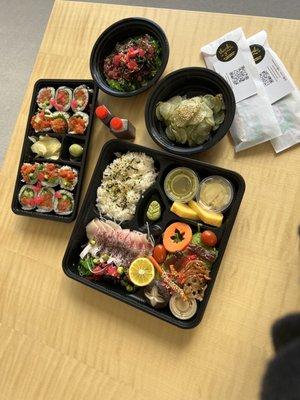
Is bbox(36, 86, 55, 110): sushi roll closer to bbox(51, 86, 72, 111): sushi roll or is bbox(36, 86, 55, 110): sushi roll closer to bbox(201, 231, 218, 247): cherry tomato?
bbox(51, 86, 72, 111): sushi roll

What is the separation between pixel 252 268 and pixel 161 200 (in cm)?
42

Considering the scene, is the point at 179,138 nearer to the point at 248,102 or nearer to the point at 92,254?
the point at 248,102

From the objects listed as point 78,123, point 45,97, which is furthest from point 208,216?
point 45,97

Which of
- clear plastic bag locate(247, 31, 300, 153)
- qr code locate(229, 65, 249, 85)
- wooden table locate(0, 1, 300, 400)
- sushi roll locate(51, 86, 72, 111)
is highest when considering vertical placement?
qr code locate(229, 65, 249, 85)

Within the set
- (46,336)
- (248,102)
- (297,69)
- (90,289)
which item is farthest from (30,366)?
(297,69)

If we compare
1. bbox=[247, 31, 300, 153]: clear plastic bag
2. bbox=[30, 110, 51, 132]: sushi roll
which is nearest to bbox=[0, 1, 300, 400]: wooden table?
bbox=[247, 31, 300, 153]: clear plastic bag

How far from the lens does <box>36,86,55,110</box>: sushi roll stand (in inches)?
71.0

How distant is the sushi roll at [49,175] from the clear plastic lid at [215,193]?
0.60 meters

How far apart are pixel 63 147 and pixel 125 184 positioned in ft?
1.06

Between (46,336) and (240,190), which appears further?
(46,336)

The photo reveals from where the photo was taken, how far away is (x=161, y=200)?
63.2 inches

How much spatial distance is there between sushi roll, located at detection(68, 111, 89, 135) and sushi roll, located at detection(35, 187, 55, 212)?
26 centimetres

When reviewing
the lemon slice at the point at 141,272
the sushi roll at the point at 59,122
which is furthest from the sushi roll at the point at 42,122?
the lemon slice at the point at 141,272

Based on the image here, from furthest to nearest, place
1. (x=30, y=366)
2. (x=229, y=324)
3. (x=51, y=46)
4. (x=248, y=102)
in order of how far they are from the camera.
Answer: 1. (x=51, y=46)
2. (x=30, y=366)
3. (x=248, y=102)
4. (x=229, y=324)
